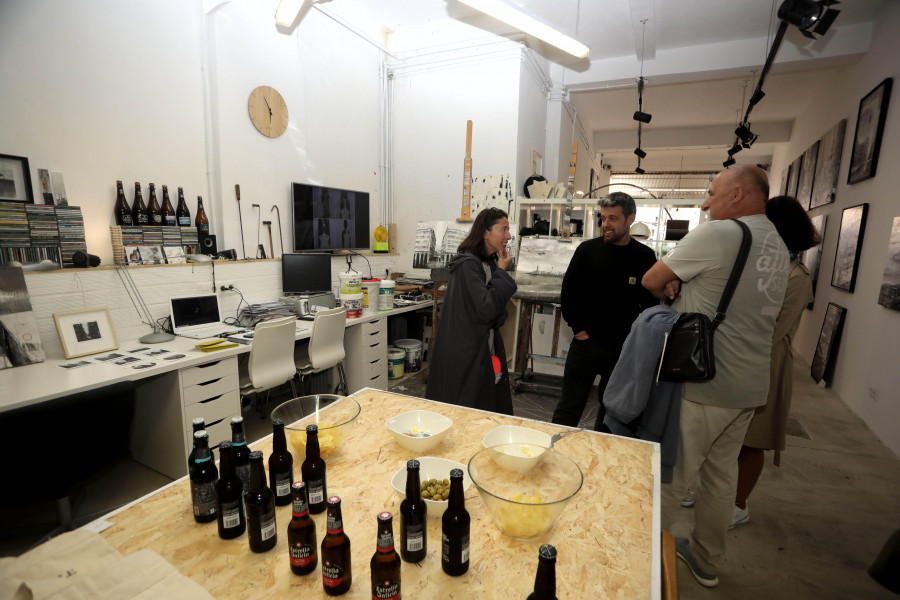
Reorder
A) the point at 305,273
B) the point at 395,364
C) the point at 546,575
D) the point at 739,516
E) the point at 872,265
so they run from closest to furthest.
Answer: the point at 546,575
the point at 739,516
the point at 872,265
the point at 305,273
the point at 395,364

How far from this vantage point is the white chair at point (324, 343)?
3125mm

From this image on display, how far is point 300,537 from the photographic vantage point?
0.86m

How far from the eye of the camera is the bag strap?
1516 mm

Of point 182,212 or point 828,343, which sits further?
point 828,343

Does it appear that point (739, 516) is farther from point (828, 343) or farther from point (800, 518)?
point (828, 343)

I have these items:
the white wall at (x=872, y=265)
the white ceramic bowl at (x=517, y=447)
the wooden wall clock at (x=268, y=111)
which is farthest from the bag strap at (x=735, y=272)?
the wooden wall clock at (x=268, y=111)

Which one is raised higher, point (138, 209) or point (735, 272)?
point (138, 209)

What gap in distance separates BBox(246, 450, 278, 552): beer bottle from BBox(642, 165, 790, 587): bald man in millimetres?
1509

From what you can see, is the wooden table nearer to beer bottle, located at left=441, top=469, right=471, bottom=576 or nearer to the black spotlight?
beer bottle, located at left=441, top=469, right=471, bottom=576

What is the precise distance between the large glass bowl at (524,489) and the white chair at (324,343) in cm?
223

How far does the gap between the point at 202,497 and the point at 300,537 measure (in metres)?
0.33

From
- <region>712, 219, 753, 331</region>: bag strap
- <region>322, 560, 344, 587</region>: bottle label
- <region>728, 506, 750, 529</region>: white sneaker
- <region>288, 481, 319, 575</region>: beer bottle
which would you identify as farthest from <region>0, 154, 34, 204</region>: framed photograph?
<region>728, 506, 750, 529</region>: white sneaker

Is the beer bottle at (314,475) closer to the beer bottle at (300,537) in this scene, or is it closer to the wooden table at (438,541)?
the wooden table at (438,541)

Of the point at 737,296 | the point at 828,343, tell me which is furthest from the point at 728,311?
the point at 828,343
